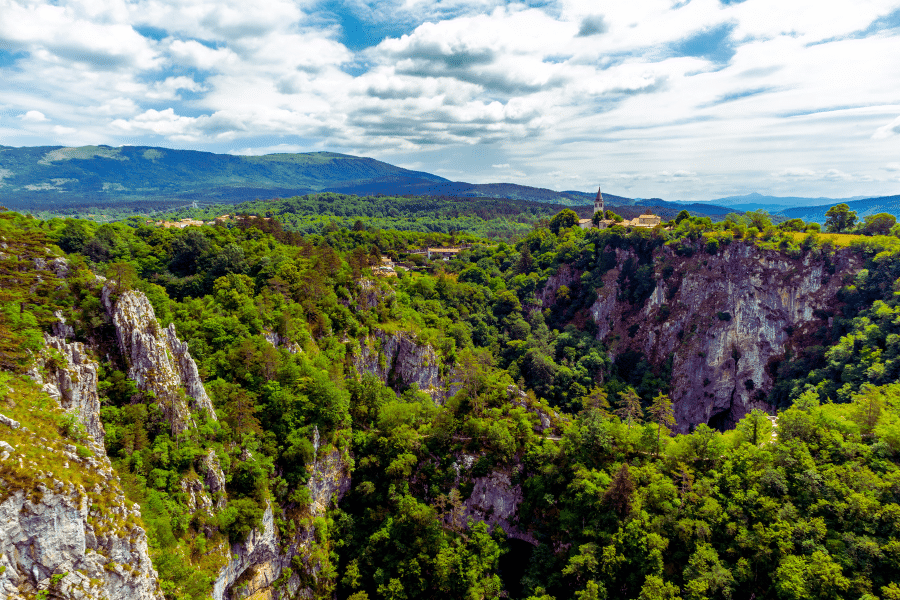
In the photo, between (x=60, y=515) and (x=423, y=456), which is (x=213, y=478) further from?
(x=423, y=456)

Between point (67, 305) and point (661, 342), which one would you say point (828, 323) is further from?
point (67, 305)

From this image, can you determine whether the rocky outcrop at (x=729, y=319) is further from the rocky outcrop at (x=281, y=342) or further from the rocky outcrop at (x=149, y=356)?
the rocky outcrop at (x=149, y=356)

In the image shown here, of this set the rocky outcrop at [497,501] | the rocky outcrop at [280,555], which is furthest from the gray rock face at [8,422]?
the rocky outcrop at [497,501]

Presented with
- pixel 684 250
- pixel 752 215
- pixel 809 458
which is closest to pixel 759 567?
pixel 809 458

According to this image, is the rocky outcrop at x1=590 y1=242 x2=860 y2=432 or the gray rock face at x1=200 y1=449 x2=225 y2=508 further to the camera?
the rocky outcrop at x1=590 y1=242 x2=860 y2=432

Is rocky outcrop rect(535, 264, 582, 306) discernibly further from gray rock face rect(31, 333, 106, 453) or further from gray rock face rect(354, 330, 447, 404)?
gray rock face rect(31, 333, 106, 453)

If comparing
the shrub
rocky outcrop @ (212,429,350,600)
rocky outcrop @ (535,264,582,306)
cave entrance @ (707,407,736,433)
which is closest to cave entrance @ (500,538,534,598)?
rocky outcrop @ (212,429,350,600)
